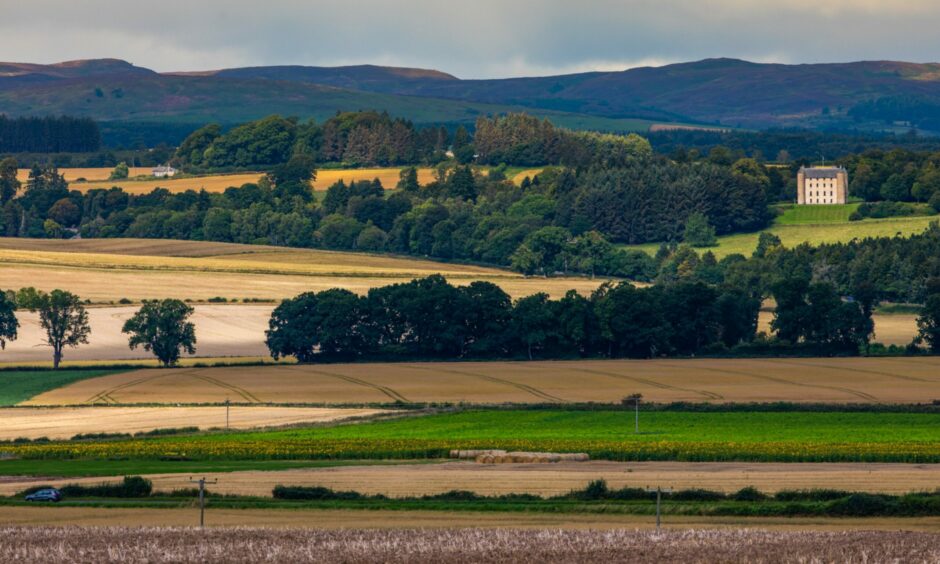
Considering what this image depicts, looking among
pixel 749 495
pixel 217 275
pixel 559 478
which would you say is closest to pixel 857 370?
pixel 559 478

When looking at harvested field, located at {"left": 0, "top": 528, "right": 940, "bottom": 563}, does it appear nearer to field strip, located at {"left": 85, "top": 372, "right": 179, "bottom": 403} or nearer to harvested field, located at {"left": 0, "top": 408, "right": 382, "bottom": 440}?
harvested field, located at {"left": 0, "top": 408, "right": 382, "bottom": 440}

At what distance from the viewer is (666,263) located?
19275 cm

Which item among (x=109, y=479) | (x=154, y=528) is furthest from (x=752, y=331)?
(x=154, y=528)

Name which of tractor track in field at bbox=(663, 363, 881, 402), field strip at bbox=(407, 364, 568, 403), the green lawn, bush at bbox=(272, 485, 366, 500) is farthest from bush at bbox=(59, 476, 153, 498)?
tractor track in field at bbox=(663, 363, 881, 402)

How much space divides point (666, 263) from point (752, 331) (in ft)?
193

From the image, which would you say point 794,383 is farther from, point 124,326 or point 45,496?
point 45,496

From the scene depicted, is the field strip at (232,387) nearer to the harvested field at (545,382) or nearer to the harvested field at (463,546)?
the harvested field at (545,382)

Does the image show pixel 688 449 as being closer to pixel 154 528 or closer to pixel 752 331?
pixel 154 528

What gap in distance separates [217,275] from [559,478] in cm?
11173

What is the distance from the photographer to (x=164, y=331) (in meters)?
128

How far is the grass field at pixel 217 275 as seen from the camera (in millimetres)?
161125

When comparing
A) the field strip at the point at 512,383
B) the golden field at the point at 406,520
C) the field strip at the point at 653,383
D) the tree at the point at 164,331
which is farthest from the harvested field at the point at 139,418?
the golden field at the point at 406,520

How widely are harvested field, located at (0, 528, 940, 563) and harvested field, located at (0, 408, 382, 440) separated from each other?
39.5 meters

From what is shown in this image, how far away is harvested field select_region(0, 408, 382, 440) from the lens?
91.6m
